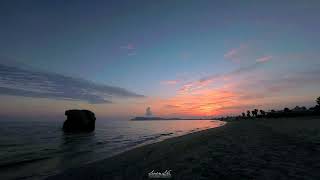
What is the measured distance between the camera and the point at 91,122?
68.9m

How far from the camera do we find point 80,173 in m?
11.8

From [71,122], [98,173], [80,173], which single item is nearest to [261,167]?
[98,173]

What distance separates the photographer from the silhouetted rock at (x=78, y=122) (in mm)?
64500

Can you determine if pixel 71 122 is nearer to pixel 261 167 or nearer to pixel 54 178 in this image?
pixel 54 178

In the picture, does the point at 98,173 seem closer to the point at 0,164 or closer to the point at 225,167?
the point at 225,167

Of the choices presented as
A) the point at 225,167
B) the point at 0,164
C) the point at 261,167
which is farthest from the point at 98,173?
the point at 0,164

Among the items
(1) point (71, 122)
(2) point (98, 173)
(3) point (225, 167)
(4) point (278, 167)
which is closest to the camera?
(4) point (278, 167)

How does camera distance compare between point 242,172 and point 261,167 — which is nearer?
point 242,172

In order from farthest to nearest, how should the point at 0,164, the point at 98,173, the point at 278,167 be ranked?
1. the point at 0,164
2. the point at 98,173
3. the point at 278,167

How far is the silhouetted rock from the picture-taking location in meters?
64.5

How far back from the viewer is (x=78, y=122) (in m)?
65.4

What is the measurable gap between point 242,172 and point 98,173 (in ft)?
22.6

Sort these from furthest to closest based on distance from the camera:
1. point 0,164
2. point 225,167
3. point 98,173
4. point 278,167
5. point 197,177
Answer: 1. point 0,164
2. point 98,173
3. point 225,167
4. point 278,167
5. point 197,177

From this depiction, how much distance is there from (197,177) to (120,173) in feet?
13.1
